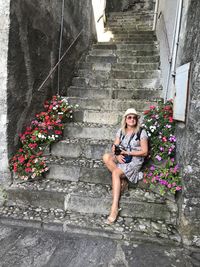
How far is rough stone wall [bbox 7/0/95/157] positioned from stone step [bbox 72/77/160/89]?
527 millimetres

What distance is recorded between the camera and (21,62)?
9.72 ft

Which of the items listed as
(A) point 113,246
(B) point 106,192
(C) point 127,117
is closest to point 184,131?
(C) point 127,117

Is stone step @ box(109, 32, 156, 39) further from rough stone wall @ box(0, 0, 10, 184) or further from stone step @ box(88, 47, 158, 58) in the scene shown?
rough stone wall @ box(0, 0, 10, 184)

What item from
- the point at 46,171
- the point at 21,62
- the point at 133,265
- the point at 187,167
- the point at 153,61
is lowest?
the point at 133,265

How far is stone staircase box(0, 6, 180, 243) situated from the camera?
251cm

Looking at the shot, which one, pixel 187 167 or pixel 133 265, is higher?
pixel 187 167

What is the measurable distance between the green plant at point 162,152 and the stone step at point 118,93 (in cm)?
104

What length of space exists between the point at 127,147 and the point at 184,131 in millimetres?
761

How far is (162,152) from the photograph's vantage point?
2.83 meters

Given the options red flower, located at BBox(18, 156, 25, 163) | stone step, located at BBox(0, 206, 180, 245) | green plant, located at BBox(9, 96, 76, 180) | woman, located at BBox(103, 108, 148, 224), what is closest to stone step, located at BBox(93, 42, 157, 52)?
green plant, located at BBox(9, 96, 76, 180)

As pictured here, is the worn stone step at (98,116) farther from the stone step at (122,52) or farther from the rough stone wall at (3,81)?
the stone step at (122,52)

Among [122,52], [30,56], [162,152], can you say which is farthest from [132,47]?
[162,152]

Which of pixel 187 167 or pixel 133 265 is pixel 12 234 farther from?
pixel 187 167

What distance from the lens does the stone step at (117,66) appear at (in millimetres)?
4851
